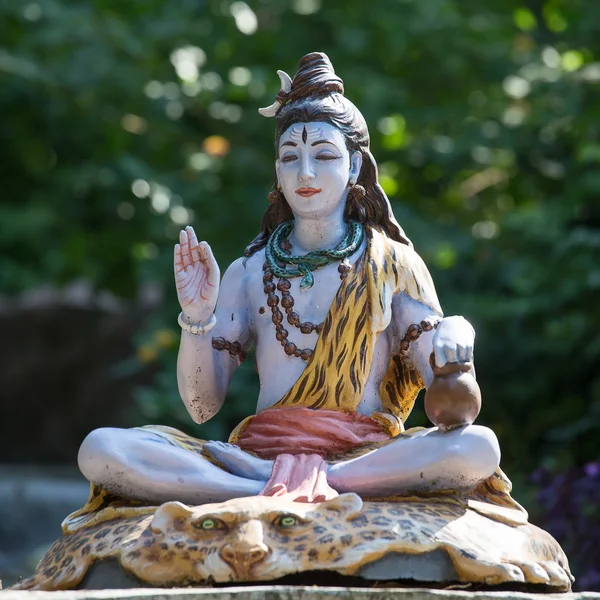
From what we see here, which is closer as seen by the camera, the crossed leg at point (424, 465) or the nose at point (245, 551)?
the nose at point (245, 551)

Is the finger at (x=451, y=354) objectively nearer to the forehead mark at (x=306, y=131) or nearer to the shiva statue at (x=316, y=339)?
the shiva statue at (x=316, y=339)

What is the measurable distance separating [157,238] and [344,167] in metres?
4.64

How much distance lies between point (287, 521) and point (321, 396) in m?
0.74

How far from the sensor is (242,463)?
5094mm

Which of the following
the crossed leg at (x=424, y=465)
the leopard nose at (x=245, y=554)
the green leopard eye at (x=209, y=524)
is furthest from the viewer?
the crossed leg at (x=424, y=465)

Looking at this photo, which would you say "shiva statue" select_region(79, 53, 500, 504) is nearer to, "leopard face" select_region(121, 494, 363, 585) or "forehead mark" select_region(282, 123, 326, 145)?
"forehead mark" select_region(282, 123, 326, 145)

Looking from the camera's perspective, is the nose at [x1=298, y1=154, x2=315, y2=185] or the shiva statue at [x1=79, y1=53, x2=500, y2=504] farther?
the nose at [x1=298, y1=154, x2=315, y2=185]

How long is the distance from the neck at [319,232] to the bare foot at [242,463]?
2.95 ft

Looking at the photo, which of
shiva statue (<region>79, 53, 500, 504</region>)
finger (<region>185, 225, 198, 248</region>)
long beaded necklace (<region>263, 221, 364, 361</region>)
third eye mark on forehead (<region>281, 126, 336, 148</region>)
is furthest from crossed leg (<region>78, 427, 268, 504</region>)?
third eye mark on forehead (<region>281, 126, 336, 148</region>)

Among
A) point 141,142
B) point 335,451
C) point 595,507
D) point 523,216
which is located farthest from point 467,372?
point 141,142

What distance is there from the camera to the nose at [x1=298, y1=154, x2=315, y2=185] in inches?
214

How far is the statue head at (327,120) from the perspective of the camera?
5527 mm

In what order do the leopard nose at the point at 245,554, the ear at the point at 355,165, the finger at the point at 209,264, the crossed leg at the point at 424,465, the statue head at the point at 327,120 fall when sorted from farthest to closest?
the ear at the point at 355,165 → the statue head at the point at 327,120 → the finger at the point at 209,264 → the crossed leg at the point at 424,465 → the leopard nose at the point at 245,554

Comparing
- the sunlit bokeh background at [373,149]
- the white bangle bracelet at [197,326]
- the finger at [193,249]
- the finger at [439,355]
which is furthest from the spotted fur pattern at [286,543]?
the sunlit bokeh background at [373,149]
